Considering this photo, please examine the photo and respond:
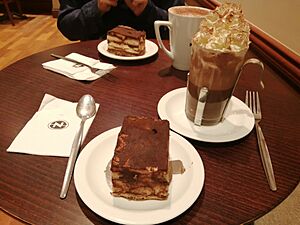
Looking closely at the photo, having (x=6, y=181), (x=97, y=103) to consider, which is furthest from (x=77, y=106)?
(x=6, y=181)

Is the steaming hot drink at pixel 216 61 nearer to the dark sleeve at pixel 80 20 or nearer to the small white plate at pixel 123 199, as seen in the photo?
the small white plate at pixel 123 199

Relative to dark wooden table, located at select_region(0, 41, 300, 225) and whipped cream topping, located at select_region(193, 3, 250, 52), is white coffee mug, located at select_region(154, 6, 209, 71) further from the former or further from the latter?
whipped cream topping, located at select_region(193, 3, 250, 52)

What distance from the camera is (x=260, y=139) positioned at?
622 millimetres

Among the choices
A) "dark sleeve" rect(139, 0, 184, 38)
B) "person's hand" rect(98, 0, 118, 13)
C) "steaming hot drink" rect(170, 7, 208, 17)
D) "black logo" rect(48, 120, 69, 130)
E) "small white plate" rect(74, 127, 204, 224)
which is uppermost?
"steaming hot drink" rect(170, 7, 208, 17)

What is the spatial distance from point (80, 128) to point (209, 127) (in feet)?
0.94

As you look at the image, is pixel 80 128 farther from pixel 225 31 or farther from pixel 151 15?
pixel 151 15

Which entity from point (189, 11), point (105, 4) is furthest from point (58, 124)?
point (105, 4)

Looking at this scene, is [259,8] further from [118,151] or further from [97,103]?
[118,151]

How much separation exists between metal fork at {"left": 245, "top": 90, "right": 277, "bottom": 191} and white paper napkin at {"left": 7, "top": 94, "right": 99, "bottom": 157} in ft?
1.21

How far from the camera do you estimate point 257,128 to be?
0.66 m

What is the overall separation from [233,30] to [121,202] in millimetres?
409

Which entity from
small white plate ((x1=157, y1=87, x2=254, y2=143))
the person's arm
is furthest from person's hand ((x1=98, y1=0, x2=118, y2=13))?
small white plate ((x1=157, y1=87, x2=254, y2=143))

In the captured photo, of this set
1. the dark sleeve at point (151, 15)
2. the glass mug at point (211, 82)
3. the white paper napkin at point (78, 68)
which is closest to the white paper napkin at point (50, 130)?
the white paper napkin at point (78, 68)

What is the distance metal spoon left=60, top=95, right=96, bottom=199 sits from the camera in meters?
0.50
